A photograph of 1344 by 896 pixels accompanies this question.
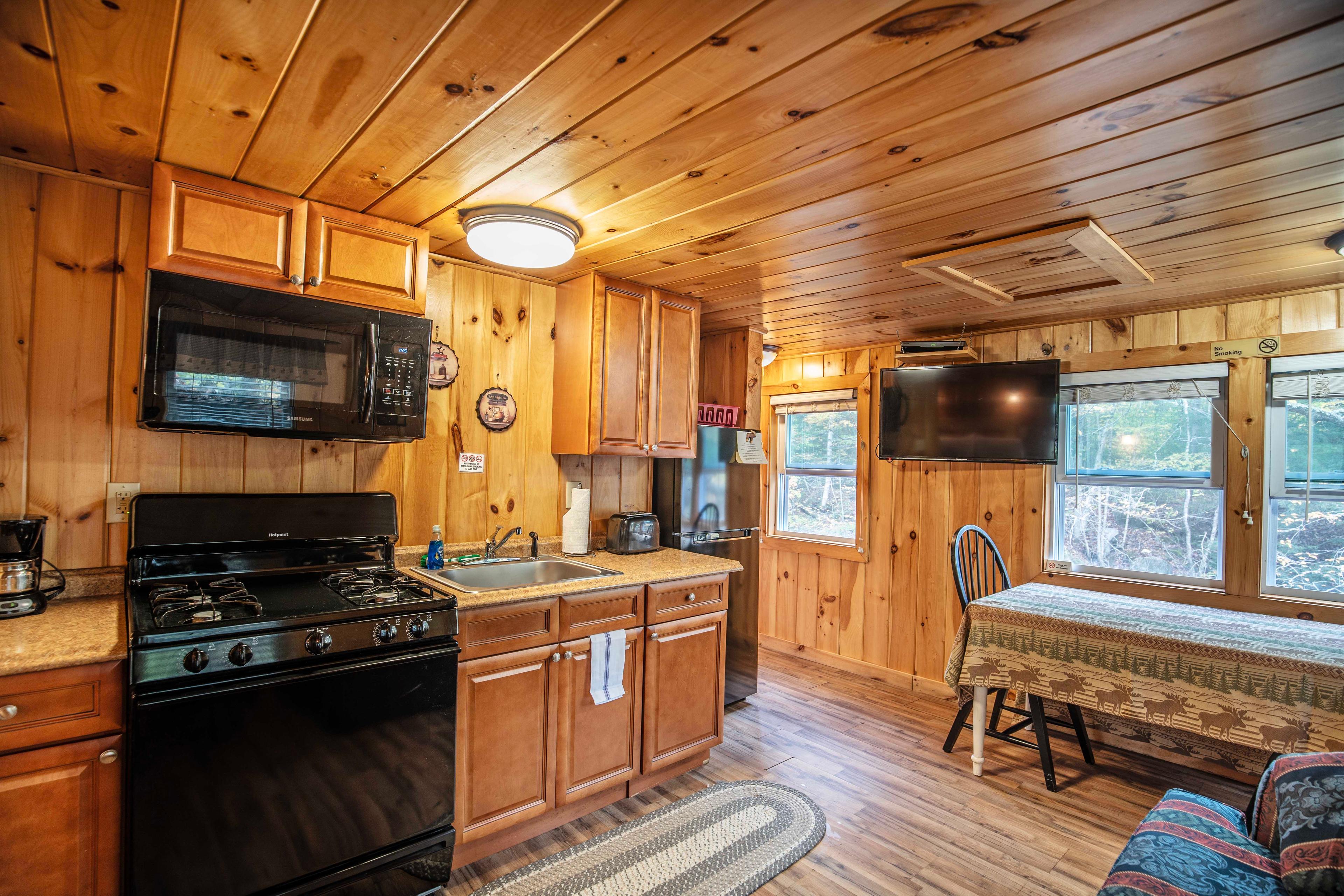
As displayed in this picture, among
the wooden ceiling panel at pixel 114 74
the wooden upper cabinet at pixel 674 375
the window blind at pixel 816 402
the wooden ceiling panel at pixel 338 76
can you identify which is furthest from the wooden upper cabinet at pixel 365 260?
the window blind at pixel 816 402

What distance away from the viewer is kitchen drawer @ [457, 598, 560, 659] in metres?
2.10

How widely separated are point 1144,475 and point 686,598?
2.46 metres

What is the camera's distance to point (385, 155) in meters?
1.79

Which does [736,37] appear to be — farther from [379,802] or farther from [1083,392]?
[1083,392]

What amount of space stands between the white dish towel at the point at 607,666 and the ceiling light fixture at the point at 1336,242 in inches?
110

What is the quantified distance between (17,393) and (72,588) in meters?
0.60

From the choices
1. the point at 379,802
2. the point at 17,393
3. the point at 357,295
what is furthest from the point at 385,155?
the point at 379,802

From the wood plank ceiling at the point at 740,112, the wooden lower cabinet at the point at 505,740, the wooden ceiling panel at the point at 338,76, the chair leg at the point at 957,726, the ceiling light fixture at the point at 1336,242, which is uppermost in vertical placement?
the wooden ceiling panel at the point at 338,76

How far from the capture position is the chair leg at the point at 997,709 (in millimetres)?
3201

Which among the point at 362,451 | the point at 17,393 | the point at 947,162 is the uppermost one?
the point at 947,162

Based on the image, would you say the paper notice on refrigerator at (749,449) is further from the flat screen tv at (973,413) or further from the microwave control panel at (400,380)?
the microwave control panel at (400,380)

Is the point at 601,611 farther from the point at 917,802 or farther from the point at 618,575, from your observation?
the point at 917,802

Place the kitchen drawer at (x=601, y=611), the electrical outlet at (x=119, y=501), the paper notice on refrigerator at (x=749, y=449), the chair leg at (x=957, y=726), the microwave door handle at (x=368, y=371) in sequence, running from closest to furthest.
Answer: the electrical outlet at (x=119, y=501), the microwave door handle at (x=368, y=371), the kitchen drawer at (x=601, y=611), the chair leg at (x=957, y=726), the paper notice on refrigerator at (x=749, y=449)

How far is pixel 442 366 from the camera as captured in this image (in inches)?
105
